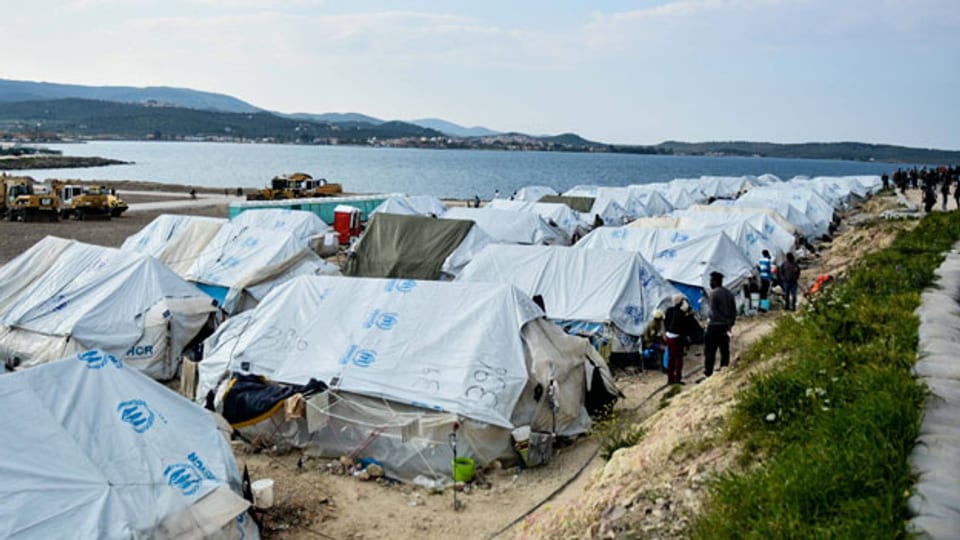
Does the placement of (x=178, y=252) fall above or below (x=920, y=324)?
below

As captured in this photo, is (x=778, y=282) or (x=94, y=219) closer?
(x=778, y=282)

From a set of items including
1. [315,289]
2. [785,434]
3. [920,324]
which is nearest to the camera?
[785,434]

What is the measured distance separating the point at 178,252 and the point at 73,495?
54.0ft

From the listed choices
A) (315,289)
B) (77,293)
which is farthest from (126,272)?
(315,289)

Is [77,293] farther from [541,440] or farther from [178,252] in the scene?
[541,440]

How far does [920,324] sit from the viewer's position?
8.66m

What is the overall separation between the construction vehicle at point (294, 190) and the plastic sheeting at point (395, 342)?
4025 centimetres

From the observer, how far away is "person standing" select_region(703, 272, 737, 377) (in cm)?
1225

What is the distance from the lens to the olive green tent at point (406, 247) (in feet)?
67.3

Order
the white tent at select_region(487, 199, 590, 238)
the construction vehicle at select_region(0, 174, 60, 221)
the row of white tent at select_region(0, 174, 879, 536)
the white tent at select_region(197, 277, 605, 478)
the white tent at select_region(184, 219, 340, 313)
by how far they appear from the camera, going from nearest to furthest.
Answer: the white tent at select_region(197, 277, 605, 478)
the row of white tent at select_region(0, 174, 879, 536)
the white tent at select_region(184, 219, 340, 313)
the white tent at select_region(487, 199, 590, 238)
the construction vehicle at select_region(0, 174, 60, 221)

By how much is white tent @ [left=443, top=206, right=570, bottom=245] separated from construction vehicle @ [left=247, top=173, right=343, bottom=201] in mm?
24882

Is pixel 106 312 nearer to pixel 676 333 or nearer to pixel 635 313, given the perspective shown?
pixel 635 313

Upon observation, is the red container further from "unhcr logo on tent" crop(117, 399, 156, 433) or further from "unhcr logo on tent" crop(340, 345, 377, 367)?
"unhcr logo on tent" crop(117, 399, 156, 433)

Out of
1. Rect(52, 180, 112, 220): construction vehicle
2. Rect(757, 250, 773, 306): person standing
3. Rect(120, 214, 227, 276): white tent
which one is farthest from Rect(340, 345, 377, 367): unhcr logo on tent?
Rect(52, 180, 112, 220): construction vehicle
